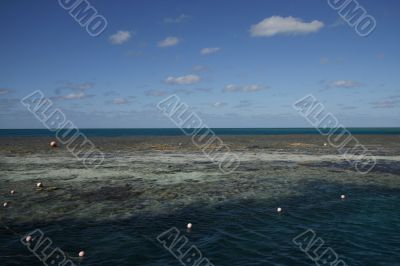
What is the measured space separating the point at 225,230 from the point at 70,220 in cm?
734

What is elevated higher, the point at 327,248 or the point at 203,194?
the point at 203,194

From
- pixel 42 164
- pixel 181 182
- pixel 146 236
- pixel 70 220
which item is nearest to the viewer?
pixel 146 236

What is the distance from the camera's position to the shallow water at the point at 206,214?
1317 centimetres

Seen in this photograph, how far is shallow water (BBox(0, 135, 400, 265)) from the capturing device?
43.2ft

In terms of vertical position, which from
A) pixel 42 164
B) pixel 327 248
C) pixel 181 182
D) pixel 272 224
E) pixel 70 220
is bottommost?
pixel 327 248

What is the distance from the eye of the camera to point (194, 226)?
16.2 meters

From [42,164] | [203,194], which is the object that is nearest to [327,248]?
[203,194]

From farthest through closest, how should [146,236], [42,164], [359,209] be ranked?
[42,164], [359,209], [146,236]

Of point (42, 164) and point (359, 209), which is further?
point (42, 164)

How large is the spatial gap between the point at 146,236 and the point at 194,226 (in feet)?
8.18

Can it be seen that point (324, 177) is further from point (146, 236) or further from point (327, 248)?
point (146, 236)

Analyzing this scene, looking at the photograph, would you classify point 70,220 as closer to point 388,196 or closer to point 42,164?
point 388,196

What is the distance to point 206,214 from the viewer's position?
18.1m

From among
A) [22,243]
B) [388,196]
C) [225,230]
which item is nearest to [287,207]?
[225,230]
